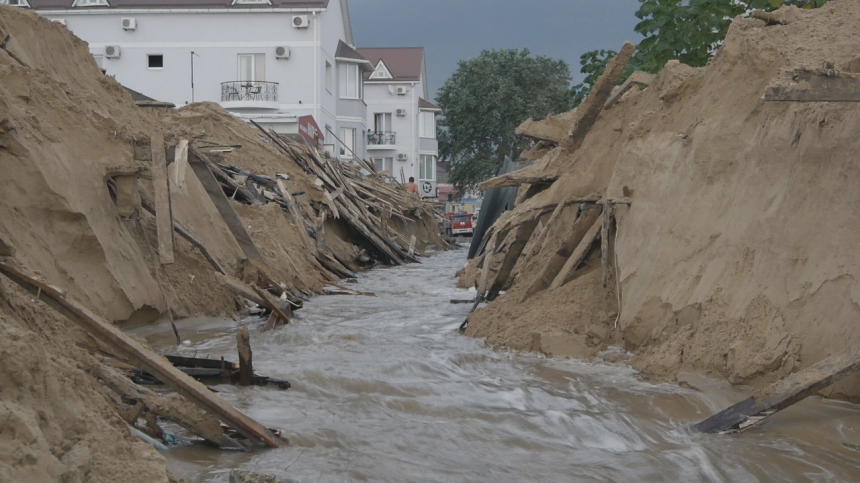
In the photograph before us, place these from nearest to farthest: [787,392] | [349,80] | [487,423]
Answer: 1. [787,392]
2. [487,423]
3. [349,80]

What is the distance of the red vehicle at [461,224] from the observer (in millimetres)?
46312

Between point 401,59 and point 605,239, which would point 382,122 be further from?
point 605,239

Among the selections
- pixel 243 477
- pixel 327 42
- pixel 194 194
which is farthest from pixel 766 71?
pixel 327 42

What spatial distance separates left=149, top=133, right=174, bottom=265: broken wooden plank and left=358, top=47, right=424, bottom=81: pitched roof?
4971cm

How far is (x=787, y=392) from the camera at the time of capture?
5.38m

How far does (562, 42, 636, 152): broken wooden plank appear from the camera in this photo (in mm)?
9650

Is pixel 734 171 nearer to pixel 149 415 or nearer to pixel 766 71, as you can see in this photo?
pixel 766 71

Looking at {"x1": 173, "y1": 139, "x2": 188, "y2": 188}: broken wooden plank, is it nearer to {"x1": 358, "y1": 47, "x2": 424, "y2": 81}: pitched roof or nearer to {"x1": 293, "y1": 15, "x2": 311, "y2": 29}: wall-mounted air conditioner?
{"x1": 293, "y1": 15, "x2": 311, "y2": 29}: wall-mounted air conditioner

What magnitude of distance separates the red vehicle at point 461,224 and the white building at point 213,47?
32.3 feet

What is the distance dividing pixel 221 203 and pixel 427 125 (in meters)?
50.7

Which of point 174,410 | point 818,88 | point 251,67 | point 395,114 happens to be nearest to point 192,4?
point 251,67

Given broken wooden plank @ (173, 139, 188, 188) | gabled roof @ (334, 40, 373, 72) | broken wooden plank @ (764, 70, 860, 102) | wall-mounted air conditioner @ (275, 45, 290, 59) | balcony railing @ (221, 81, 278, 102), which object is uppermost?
gabled roof @ (334, 40, 373, 72)

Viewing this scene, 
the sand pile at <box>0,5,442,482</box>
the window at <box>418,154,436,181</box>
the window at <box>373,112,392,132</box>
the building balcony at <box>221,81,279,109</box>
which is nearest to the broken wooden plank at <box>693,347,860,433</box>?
the sand pile at <box>0,5,442,482</box>

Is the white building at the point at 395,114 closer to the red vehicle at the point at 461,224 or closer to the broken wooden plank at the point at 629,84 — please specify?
the red vehicle at the point at 461,224
